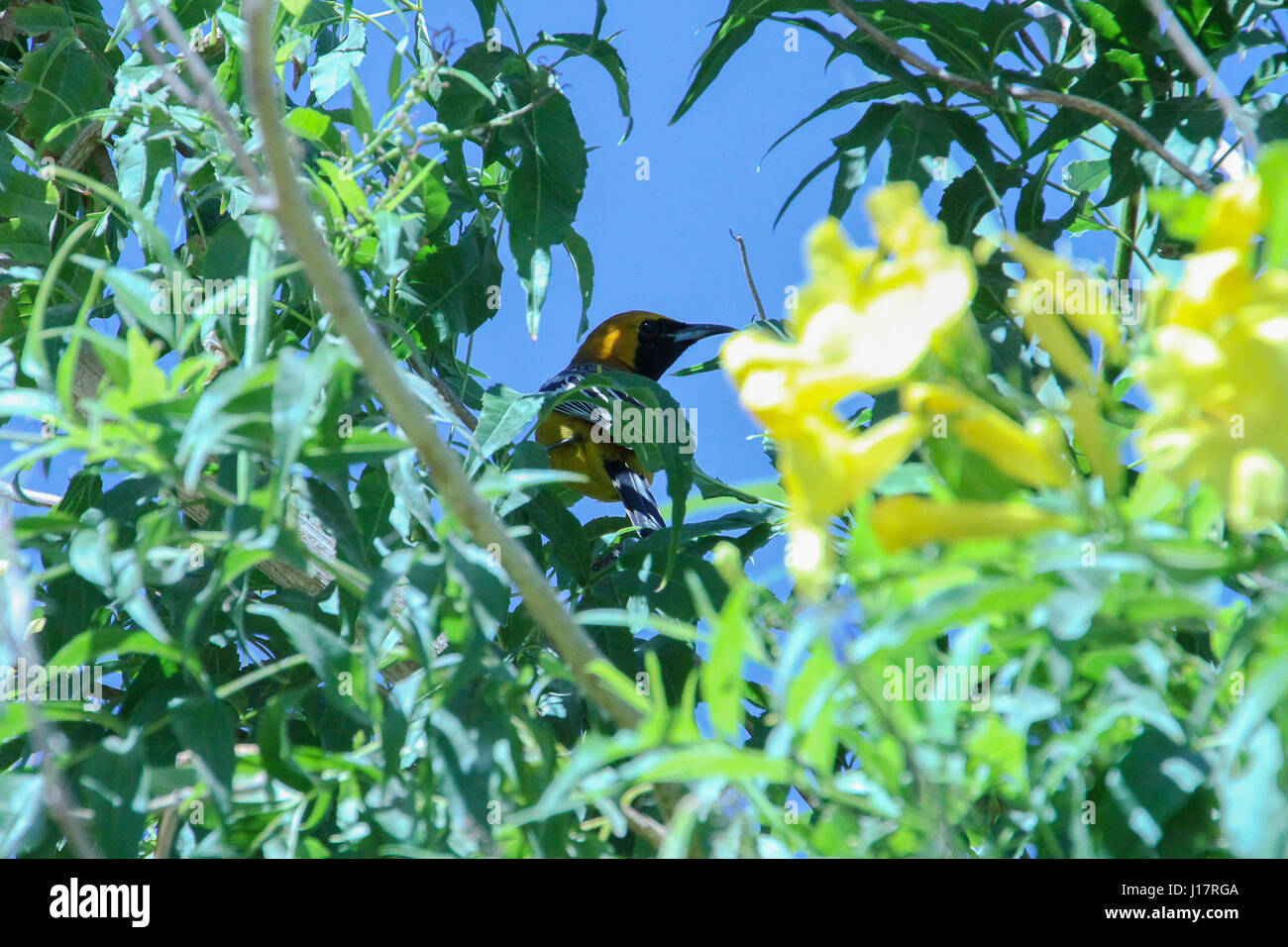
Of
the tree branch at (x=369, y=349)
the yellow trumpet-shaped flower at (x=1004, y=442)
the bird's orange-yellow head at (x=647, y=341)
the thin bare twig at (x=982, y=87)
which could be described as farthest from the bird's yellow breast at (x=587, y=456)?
the yellow trumpet-shaped flower at (x=1004, y=442)

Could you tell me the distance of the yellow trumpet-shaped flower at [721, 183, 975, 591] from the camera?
50 cm

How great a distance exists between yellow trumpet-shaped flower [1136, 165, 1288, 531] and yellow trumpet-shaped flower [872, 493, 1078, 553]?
0.05 m

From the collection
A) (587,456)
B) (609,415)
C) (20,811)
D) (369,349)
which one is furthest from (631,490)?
(369,349)

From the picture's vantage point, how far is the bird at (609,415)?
3.78m

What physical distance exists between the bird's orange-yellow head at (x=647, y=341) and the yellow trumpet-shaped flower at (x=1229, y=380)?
15.3ft

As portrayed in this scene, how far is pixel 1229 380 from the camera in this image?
50cm

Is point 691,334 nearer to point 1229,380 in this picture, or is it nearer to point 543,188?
point 543,188

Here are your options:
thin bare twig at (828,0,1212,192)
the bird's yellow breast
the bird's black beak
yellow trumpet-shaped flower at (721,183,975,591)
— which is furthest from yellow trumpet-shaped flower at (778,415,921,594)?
the bird's black beak

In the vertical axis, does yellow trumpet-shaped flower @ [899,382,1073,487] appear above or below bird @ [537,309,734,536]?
below

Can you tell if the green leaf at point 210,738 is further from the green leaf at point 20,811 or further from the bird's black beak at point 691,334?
the bird's black beak at point 691,334

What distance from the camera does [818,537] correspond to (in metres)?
0.53

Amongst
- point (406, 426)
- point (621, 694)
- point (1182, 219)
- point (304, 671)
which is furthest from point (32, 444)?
point (1182, 219)

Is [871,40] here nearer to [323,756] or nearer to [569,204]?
[569,204]

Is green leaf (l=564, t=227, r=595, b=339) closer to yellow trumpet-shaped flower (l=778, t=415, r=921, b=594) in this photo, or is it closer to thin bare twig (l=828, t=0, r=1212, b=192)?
thin bare twig (l=828, t=0, r=1212, b=192)
